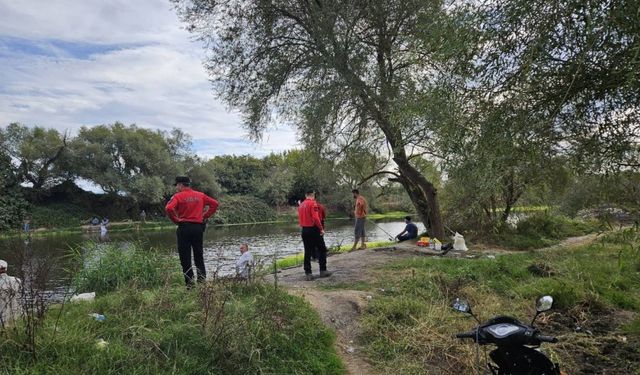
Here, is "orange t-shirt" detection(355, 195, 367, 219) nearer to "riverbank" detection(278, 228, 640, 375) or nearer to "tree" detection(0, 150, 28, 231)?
"riverbank" detection(278, 228, 640, 375)

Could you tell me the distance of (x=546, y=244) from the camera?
1686cm

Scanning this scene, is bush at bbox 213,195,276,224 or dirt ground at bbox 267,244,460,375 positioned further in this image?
bush at bbox 213,195,276,224

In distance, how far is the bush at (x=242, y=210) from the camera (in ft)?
168

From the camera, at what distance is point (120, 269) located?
7609mm

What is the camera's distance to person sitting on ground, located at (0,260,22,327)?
4531 millimetres

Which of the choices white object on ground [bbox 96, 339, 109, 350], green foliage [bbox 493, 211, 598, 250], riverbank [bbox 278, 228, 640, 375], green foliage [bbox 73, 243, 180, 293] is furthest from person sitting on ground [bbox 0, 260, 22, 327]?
green foliage [bbox 493, 211, 598, 250]

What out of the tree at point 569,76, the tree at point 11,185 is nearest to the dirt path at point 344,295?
the tree at point 569,76

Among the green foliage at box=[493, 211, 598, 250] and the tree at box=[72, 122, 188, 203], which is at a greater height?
the tree at box=[72, 122, 188, 203]

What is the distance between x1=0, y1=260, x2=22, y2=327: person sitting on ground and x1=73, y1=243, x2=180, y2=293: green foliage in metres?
1.99

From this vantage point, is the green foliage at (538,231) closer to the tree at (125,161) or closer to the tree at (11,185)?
the tree at (125,161)

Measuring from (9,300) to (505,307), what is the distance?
685 cm

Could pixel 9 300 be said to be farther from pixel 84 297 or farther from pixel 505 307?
pixel 505 307

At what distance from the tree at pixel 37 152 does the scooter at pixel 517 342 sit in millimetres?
45455

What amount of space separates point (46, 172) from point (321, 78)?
1519 inches
